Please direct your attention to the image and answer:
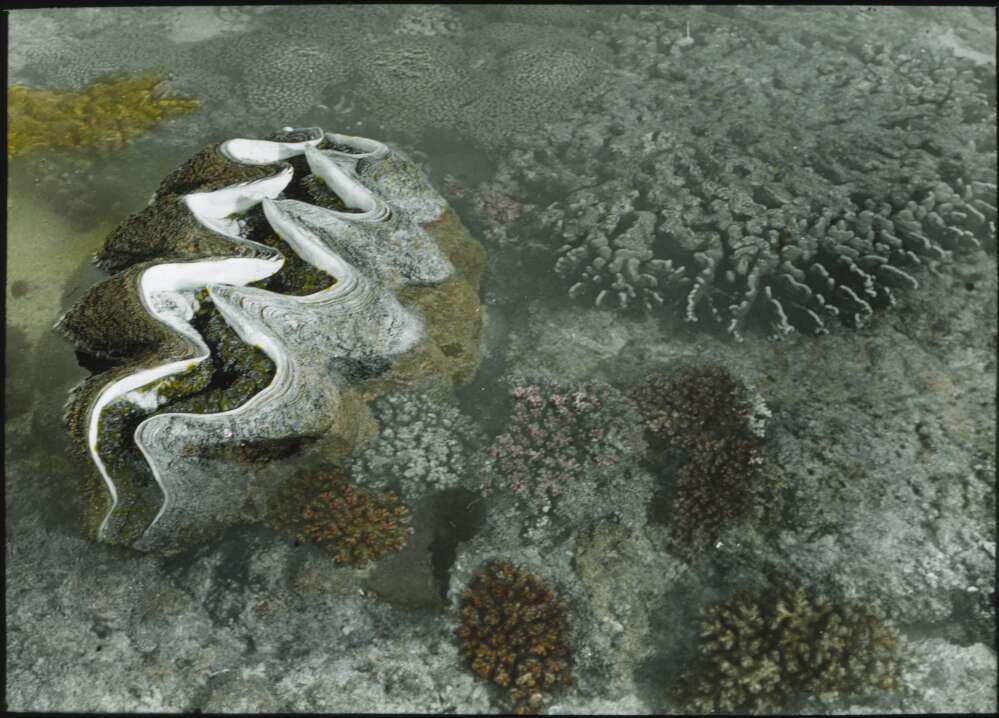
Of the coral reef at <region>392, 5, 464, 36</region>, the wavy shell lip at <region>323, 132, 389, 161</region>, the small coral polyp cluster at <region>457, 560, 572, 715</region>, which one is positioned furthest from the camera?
the coral reef at <region>392, 5, 464, 36</region>

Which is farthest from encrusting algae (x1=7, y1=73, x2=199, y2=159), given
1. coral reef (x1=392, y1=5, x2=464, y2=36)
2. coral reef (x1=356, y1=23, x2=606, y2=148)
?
coral reef (x1=392, y1=5, x2=464, y2=36)

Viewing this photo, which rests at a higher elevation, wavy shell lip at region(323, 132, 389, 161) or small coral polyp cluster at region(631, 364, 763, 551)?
wavy shell lip at region(323, 132, 389, 161)

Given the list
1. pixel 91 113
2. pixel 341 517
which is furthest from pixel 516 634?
pixel 91 113

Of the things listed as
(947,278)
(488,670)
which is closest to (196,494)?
(488,670)

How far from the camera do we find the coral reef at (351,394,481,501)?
4.86 m

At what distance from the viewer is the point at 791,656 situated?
13.5ft

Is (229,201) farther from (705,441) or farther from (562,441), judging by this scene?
(705,441)

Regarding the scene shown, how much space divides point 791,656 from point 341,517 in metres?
2.64

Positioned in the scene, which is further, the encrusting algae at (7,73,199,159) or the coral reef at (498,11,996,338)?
the encrusting algae at (7,73,199,159)

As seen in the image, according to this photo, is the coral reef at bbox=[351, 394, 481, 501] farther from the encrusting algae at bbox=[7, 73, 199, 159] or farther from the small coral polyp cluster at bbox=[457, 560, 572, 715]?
the encrusting algae at bbox=[7, 73, 199, 159]

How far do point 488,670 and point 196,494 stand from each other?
201 centimetres

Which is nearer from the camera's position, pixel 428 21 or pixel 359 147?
pixel 359 147

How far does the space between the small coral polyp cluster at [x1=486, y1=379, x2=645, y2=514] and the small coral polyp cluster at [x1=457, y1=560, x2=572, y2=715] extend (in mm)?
536

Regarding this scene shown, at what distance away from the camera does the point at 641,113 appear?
23.9ft
